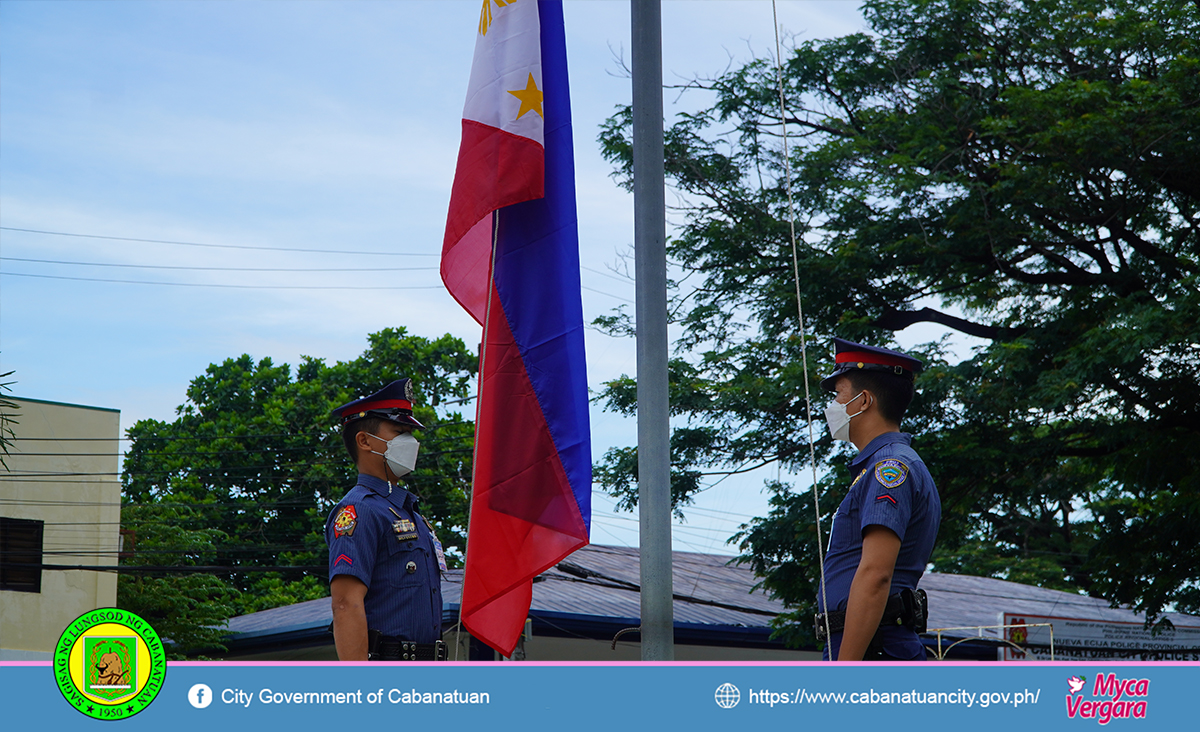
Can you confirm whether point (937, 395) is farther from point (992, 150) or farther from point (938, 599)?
point (938, 599)

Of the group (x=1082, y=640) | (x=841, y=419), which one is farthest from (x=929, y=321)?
(x=841, y=419)

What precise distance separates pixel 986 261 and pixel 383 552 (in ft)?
33.7

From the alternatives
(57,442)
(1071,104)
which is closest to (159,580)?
(57,442)

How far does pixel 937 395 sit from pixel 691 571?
852 cm

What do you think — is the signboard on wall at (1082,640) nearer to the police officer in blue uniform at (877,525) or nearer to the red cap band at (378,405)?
the police officer in blue uniform at (877,525)

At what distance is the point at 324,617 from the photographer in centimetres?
1453

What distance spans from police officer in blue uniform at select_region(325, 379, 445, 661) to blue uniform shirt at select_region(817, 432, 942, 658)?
140 cm

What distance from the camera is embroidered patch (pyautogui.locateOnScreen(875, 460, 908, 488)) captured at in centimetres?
349

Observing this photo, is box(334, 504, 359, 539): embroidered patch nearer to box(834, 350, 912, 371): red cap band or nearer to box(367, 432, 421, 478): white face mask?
box(367, 432, 421, 478): white face mask

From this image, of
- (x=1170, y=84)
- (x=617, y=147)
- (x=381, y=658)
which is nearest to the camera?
(x=381, y=658)

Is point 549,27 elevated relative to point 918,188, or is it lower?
lower
